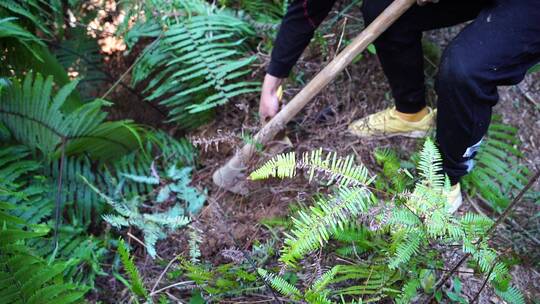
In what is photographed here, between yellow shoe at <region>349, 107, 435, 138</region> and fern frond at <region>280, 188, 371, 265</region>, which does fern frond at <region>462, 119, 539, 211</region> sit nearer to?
yellow shoe at <region>349, 107, 435, 138</region>

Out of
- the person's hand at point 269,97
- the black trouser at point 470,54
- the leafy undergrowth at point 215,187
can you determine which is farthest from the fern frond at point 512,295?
the person's hand at point 269,97

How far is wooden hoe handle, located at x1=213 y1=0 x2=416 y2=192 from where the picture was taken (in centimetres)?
167

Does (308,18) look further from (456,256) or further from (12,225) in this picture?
(12,225)

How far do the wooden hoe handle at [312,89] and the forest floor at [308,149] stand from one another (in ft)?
0.22

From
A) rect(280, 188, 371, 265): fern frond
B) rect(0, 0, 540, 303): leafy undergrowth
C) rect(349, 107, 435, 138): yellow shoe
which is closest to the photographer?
rect(280, 188, 371, 265): fern frond

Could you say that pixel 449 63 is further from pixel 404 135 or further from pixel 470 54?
pixel 404 135

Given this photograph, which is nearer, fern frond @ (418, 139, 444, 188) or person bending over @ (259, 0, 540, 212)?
fern frond @ (418, 139, 444, 188)

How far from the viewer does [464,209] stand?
195 cm

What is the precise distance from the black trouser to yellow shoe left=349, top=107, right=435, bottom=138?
33 cm

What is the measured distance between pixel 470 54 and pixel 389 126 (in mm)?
720

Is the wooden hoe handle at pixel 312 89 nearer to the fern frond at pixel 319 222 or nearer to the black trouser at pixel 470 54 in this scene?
the black trouser at pixel 470 54

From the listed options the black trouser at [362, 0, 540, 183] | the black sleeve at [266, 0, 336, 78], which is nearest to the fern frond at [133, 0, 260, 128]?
the black sleeve at [266, 0, 336, 78]

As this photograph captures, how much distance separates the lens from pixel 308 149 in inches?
84.0

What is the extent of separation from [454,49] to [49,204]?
172 cm
